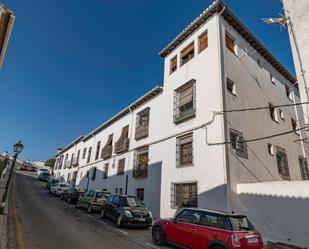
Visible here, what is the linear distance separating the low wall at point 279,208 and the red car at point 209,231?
2.65 meters

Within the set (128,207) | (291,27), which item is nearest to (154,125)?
(128,207)

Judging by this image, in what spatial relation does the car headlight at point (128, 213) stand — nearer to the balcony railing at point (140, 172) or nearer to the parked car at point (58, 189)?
the balcony railing at point (140, 172)

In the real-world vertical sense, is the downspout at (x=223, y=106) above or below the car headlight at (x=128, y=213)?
above

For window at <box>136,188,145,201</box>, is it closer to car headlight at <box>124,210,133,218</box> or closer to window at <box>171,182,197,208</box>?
window at <box>171,182,197,208</box>

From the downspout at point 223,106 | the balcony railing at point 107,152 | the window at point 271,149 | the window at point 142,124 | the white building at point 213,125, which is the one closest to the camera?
the downspout at point 223,106

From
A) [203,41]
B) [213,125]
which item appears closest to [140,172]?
[213,125]

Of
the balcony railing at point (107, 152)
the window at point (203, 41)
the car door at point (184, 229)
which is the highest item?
the window at point (203, 41)

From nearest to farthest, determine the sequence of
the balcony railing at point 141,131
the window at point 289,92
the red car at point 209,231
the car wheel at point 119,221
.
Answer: the red car at point 209,231 < the car wheel at point 119,221 < the balcony railing at point 141,131 < the window at point 289,92

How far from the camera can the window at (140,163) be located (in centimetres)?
1523

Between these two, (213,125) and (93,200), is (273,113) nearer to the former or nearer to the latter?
(213,125)

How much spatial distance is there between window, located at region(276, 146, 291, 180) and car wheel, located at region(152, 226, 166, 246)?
883 centimetres

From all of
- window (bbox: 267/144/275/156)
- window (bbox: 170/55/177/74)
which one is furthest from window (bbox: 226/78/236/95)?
window (bbox: 170/55/177/74)

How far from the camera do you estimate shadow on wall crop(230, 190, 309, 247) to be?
7137 mm

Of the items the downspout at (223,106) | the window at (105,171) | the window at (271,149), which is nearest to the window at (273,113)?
the window at (271,149)
